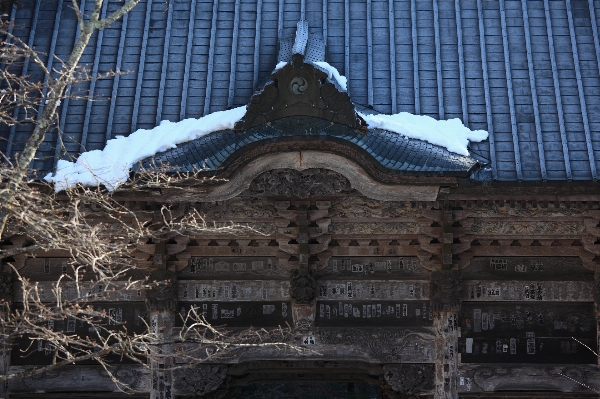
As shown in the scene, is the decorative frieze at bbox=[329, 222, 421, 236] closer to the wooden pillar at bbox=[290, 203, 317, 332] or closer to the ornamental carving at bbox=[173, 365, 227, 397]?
the wooden pillar at bbox=[290, 203, 317, 332]

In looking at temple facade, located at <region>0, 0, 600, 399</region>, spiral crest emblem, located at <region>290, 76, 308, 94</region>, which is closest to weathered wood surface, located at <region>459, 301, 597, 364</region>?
temple facade, located at <region>0, 0, 600, 399</region>

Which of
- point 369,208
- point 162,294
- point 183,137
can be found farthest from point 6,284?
point 369,208

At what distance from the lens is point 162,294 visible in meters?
13.8

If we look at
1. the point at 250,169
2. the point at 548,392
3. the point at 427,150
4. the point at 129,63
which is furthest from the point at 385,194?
the point at 129,63

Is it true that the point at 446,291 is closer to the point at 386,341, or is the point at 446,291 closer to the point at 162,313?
the point at 386,341

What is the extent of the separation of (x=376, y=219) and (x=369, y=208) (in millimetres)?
208

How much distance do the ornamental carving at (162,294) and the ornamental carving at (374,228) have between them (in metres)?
2.35

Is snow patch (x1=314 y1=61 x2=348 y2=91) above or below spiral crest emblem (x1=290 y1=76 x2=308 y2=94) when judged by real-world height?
above

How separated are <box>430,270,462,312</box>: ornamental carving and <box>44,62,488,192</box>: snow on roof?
5.90 feet

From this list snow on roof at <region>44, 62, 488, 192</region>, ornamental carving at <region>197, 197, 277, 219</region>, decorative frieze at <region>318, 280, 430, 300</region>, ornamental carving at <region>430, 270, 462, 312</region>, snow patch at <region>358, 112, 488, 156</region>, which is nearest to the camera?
snow on roof at <region>44, 62, 488, 192</region>

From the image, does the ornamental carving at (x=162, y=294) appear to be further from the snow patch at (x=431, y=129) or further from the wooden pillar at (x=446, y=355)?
the wooden pillar at (x=446, y=355)

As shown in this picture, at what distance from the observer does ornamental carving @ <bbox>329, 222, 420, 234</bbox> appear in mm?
13734

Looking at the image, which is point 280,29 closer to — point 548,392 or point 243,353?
point 243,353

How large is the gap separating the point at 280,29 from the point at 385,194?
3.79m
